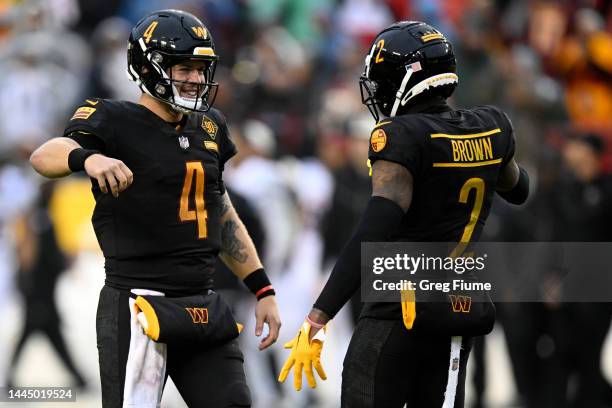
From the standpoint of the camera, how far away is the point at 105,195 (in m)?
5.11

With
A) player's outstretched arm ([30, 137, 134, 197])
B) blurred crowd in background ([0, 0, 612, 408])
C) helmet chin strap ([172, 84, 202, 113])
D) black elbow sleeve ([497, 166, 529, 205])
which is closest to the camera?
player's outstretched arm ([30, 137, 134, 197])

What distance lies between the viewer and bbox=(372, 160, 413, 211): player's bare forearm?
4.89m

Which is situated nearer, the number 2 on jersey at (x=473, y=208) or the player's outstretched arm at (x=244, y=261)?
the number 2 on jersey at (x=473, y=208)

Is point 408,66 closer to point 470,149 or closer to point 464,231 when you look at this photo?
point 470,149

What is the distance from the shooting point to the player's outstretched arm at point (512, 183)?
18.0 feet

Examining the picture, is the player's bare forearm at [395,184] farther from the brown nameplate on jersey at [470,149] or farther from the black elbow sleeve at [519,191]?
the black elbow sleeve at [519,191]

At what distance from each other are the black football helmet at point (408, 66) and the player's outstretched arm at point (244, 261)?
88 centimetres

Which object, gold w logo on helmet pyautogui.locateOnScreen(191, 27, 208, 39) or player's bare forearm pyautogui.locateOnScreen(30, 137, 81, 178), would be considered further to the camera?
gold w logo on helmet pyautogui.locateOnScreen(191, 27, 208, 39)

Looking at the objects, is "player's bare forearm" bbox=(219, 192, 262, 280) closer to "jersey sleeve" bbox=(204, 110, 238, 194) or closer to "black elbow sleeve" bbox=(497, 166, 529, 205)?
"jersey sleeve" bbox=(204, 110, 238, 194)

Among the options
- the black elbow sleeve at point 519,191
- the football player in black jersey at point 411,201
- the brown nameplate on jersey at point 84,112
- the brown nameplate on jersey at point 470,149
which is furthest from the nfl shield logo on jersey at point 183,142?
the black elbow sleeve at point 519,191

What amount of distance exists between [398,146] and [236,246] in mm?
1099

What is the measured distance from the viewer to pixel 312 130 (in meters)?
12.6

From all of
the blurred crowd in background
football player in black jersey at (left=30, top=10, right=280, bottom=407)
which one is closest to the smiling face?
football player in black jersey at (left=30, top=10, right=280, bottom=407)

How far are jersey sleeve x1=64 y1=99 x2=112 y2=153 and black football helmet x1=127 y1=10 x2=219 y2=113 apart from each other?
0.26 meters
